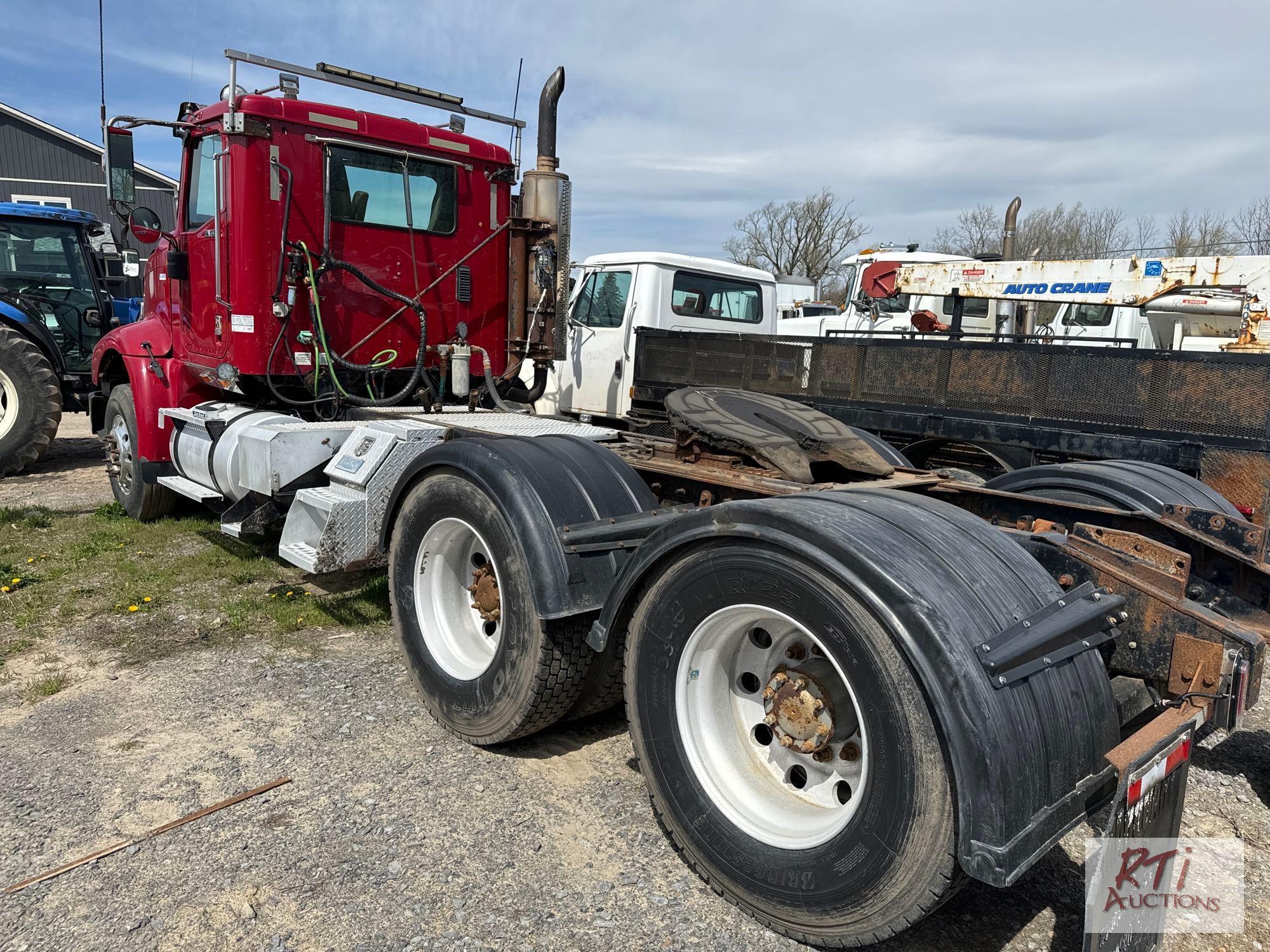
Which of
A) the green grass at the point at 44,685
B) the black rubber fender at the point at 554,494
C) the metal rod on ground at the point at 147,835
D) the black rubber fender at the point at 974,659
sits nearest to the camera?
the black rubber fender at the point at 974,659

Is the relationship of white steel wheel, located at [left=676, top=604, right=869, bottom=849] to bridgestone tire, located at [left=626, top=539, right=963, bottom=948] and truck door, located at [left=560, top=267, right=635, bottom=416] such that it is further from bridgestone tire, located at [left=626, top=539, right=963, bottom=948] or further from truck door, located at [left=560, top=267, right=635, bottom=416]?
truck door, located at [left=560, top=267, right=635, bottom=416]

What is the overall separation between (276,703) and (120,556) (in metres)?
2.83

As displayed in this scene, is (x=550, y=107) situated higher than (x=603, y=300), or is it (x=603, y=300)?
(x=550, y=107)

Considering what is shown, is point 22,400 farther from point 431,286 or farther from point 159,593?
point 431,286

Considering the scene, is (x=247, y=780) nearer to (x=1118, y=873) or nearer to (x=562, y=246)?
(x=1118, y=873)

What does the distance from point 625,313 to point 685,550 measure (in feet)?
20.8

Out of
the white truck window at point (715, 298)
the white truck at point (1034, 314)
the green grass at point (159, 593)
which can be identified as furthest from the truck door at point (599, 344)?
the green grass at point (159, 593)

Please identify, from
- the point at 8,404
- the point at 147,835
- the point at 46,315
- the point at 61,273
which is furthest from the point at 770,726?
the point at 61,273

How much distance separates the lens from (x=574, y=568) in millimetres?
3014

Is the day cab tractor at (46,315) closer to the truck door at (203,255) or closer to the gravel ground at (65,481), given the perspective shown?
the gravel ground at (65,481)

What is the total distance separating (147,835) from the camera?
2.77 m

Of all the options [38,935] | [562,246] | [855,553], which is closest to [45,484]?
[562,246]

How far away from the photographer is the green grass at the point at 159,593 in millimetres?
4508

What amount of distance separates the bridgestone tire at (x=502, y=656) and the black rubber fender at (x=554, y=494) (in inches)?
2.6
